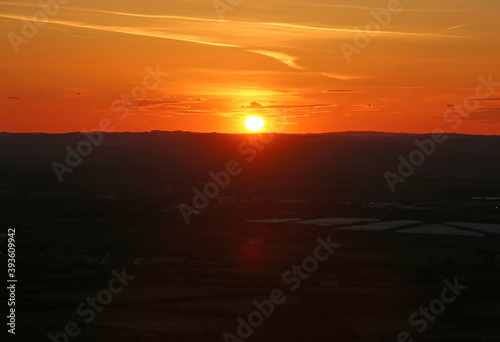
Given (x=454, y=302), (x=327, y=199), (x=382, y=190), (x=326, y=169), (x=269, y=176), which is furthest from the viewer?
(x=326, y=169)

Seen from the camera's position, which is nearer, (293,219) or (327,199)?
(293,219)

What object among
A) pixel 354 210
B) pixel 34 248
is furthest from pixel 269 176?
pixel 34 248

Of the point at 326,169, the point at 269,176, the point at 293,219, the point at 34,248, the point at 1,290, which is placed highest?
the point at 326,169

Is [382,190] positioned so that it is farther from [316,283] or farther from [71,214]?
[316,283]

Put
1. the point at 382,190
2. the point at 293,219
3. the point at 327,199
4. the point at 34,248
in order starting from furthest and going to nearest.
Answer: the point at 382,190 < the point at 327,199 < the point at 293,219 < the point at 34,248

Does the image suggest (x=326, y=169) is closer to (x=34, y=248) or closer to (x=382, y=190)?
(x=382, y=190)

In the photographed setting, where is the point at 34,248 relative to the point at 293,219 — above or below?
below
